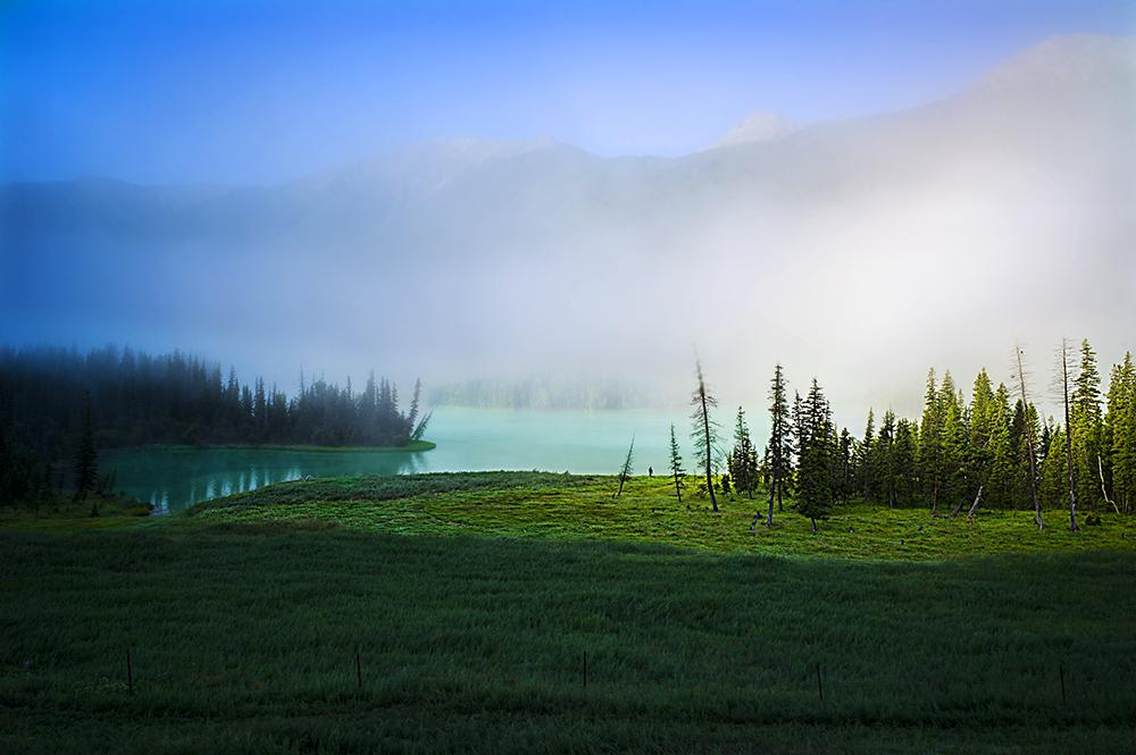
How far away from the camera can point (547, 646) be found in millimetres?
22859

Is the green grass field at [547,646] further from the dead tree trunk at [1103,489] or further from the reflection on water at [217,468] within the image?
the reflection on water at [217,468]

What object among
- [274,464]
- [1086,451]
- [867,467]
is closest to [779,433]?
[867,467]

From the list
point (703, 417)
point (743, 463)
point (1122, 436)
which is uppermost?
point (703, 417)

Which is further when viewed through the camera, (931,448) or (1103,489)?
(931,448)

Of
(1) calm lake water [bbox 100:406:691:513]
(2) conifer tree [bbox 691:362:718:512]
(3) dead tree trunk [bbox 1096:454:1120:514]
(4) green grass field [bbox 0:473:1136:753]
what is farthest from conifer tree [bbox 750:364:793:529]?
(1) calm lake water [bbox 100:406:691:513]

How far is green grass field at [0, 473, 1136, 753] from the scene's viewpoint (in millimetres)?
14945

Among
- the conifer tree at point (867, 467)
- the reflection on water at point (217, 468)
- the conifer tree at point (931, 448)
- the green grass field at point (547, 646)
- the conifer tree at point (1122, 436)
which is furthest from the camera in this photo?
the reflection on water at point (217, 468)

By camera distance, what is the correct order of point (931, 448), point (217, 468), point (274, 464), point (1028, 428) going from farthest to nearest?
point (274, 464) → point (217, 468) → point (931, 448) → point (1028, 428)

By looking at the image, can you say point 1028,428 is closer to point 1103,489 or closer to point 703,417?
point 1103,489

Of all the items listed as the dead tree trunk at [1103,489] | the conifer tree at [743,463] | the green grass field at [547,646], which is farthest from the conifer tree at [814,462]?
the dead tree trunk at [1103,489]

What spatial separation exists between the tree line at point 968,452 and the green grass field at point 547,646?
22023 mm

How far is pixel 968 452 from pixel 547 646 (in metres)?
66.5

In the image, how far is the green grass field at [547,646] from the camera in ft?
49.0

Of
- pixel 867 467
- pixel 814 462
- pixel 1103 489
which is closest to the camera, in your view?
pixel 814 462
